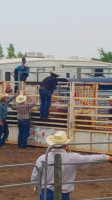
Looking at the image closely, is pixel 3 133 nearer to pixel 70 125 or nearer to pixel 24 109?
pixel 24 109

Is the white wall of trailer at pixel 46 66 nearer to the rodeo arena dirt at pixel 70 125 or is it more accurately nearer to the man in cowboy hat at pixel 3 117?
A: the rodeo arena dirt at pixel 70 125

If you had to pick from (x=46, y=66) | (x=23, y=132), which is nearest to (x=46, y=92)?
(x=23, y=132)

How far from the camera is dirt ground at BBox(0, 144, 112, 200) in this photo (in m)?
9.21

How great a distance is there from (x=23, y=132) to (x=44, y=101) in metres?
1.14

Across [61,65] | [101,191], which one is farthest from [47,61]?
[101,191]

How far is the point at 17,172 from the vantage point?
36.9 ft

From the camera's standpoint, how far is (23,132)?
14695mm

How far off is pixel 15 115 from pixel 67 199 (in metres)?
9.17

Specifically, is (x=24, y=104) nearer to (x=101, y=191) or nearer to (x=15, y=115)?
(x=15, y=115)

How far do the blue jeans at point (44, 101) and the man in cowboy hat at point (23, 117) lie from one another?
0.85 feet

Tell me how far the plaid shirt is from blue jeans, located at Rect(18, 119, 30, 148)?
0.41ft

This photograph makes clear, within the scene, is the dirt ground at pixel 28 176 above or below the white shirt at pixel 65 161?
below

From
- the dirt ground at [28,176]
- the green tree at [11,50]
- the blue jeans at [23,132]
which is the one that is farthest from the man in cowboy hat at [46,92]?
the green tree at [11,50]

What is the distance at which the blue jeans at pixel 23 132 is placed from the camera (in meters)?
14.6
